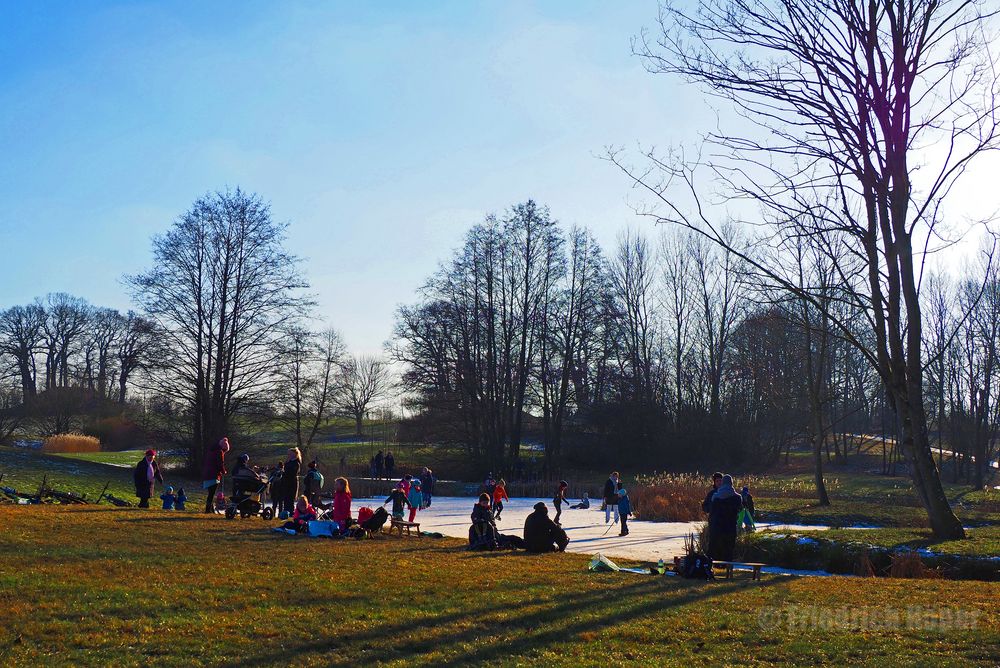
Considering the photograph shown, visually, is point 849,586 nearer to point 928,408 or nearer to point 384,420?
point 928,408

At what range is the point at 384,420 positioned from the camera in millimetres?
83438

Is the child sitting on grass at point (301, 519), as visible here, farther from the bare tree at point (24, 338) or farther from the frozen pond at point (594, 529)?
the bare tree at point (24, 338)

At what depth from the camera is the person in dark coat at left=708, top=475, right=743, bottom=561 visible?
14578 millimetres

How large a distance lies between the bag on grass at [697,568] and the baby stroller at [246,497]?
10730 millimetres

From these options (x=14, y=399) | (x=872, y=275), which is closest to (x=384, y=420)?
(x=14, y=399)

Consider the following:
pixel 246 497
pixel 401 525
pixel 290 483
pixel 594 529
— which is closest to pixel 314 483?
pixel 290 483

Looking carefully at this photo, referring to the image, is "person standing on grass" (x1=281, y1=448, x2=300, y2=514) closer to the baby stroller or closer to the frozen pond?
the baby stroller

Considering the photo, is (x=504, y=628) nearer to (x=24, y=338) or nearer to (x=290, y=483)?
(x=290, y=483)

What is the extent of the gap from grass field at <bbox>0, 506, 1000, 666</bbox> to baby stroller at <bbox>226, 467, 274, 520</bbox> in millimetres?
5878

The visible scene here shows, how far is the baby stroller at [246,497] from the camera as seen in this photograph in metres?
19.7

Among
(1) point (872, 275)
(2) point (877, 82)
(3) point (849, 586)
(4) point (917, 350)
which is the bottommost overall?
(3) point (849, 586)

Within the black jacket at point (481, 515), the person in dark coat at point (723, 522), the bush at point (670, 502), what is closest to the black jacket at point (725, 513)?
the person in dark coat at point (723, 522)

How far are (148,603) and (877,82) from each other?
14.9 m

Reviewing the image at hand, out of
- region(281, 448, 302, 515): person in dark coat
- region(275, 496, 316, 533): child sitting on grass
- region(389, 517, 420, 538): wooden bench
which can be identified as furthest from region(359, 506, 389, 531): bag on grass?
region(281, 448, 302, 515): person in dark coat
